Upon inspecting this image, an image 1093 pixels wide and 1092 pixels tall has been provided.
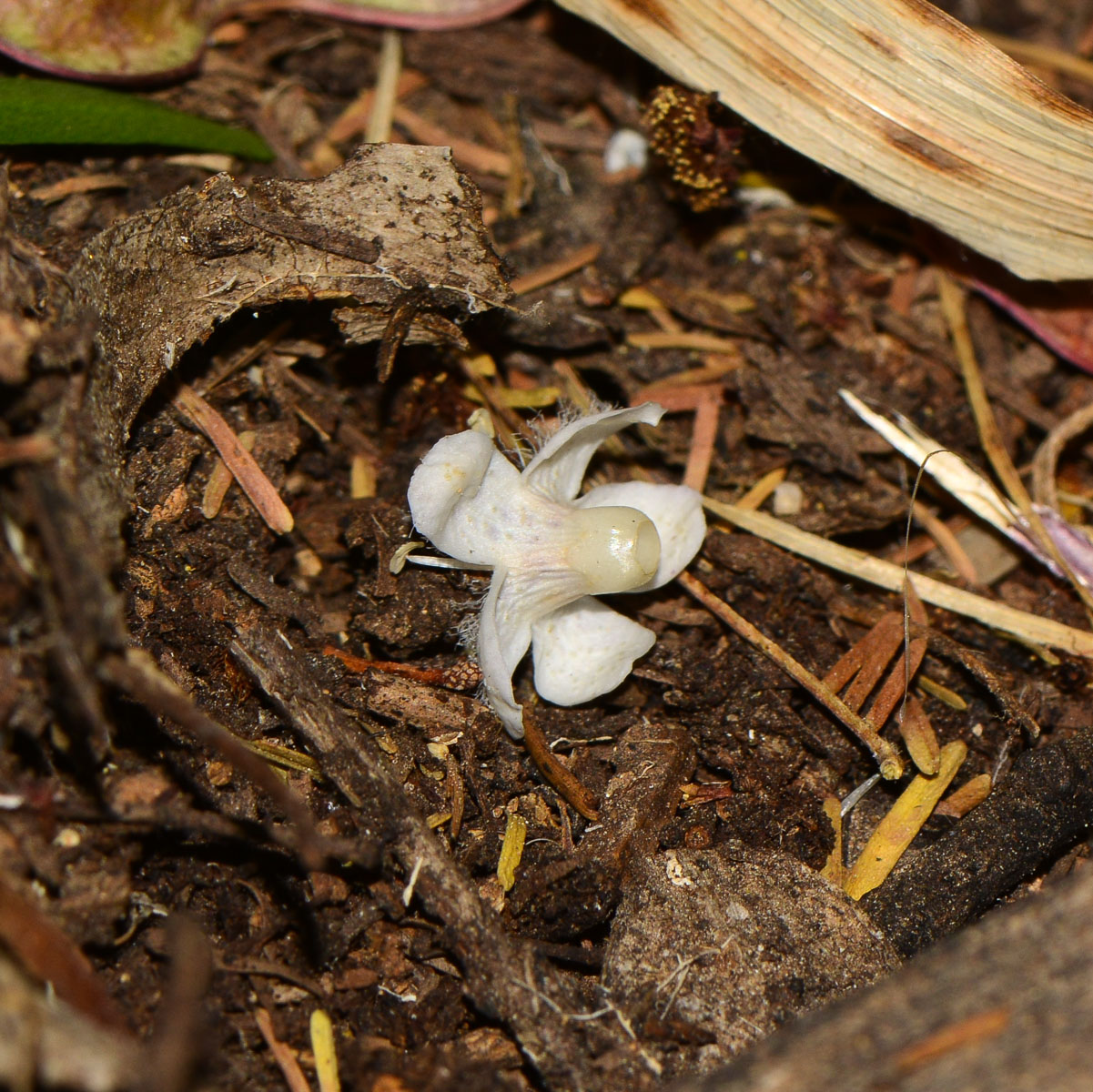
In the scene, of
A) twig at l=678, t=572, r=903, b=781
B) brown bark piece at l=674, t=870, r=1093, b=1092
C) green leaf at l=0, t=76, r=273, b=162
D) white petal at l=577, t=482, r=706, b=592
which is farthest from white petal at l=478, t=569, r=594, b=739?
green leaf at l=0, t=76, r=273, b=162

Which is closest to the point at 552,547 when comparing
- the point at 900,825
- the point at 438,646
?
the point at 438,646

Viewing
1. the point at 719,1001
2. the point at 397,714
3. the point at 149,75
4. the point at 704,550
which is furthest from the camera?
the point at 149,75

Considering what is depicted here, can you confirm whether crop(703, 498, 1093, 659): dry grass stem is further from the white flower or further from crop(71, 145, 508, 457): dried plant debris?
crop(71, 145, 508, 457): dried plant debris

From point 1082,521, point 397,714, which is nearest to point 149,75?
point 397,714

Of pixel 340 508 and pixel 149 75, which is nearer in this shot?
pixel 340 508

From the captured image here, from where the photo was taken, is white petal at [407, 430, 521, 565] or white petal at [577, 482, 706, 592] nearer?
white petal at [407, 430, 521, 565]

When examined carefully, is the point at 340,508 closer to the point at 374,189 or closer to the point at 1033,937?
the point at 374,189

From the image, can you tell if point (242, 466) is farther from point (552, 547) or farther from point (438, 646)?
point (552, 547)

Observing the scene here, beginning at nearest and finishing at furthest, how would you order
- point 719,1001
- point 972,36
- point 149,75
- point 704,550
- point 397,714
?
point 719,1001, point 397,714, point 972,36, point 704,550, point 149,75
